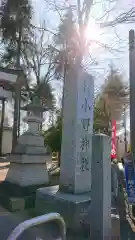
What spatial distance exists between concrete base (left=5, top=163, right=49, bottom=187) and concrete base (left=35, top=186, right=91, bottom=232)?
8.07 feet

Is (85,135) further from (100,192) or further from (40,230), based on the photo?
(40,230)

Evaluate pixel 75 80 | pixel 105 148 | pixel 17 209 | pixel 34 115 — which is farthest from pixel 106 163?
pixel 34 115

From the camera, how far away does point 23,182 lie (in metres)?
7.73

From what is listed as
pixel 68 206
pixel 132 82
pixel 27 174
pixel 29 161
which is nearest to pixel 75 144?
pixel 68 206

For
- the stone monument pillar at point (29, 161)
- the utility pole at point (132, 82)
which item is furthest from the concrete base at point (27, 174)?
the utility pole at point (132, 82)

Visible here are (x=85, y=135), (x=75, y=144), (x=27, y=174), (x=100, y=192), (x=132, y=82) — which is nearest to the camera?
(x=100, y=192)

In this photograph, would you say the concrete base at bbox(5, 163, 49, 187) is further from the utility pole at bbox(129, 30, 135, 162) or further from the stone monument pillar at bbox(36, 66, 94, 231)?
the utility pole at bbox(129, 30, 135, 162)

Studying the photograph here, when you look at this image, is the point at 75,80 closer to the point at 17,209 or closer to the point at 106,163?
the point at 106,163

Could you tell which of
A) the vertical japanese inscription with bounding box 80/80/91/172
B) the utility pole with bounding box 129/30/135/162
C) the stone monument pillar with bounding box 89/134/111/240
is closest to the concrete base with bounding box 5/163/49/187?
the vertical japanese inscription with bounding box 80/80/91/172

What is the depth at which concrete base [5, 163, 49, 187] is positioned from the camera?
7836 mm

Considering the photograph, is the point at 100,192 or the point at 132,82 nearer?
the point at 100,192

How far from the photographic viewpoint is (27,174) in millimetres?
7996

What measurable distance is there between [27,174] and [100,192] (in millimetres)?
4566

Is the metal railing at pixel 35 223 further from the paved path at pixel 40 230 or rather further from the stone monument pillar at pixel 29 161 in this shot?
the stone monument pillar at pixel 29 161
